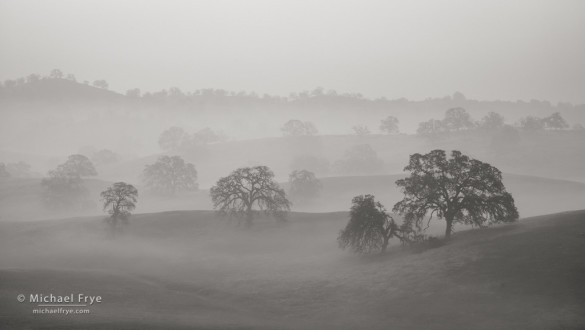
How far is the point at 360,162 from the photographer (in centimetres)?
13662

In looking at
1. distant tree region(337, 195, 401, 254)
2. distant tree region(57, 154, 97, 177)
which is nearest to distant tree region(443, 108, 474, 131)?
distant tree region(337, 195, 401, 254)

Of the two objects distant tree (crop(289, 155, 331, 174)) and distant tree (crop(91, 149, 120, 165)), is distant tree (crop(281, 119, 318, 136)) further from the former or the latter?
distant tree (crop(91, 149, 120, 165))

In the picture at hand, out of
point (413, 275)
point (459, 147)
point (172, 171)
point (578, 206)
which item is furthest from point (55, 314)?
point (459, 147)

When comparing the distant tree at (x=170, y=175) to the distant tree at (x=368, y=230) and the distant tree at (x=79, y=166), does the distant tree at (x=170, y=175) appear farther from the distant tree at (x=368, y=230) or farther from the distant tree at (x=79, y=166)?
the distant tree at (x=368, y=230)

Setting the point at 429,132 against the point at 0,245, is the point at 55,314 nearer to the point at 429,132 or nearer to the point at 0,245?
the point at 0,245

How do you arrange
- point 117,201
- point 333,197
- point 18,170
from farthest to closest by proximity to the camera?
1. point 18,170
2. point 333,197
3. point 117,201

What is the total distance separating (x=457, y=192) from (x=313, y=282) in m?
20.1

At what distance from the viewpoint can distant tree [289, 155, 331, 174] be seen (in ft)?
458

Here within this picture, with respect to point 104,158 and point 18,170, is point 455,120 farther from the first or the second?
point 18,170

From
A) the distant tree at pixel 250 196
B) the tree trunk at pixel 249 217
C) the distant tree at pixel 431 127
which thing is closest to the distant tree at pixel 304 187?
the distant tree at pixel 250 196

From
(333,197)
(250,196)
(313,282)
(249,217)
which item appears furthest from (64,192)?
(313,282)

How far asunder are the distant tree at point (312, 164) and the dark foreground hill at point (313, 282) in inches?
3306

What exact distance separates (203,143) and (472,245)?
156544 mm

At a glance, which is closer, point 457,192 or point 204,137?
point 457,192
